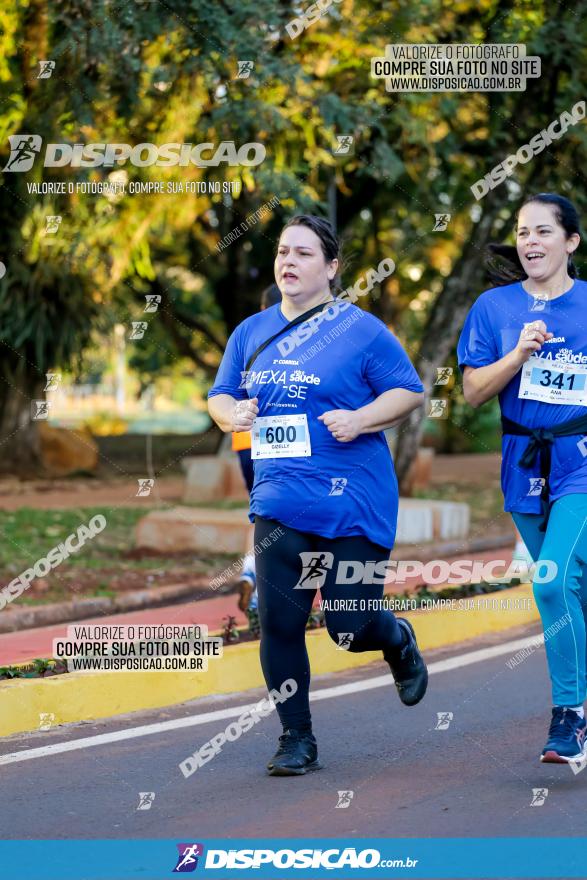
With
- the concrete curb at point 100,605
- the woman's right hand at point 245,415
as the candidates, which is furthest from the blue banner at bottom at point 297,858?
the concrete curb at point 100,605

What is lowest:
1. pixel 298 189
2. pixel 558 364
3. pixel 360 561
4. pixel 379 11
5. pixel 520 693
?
pixel 520 693

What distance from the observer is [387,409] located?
5578 millimetres

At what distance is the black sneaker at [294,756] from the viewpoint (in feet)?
18.8

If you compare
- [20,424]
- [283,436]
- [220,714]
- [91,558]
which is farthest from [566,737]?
[20,424]

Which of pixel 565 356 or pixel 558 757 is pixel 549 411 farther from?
pixel 558 757

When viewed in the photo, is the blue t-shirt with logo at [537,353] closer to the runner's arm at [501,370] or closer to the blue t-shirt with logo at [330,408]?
the runner's arm at [501,370]

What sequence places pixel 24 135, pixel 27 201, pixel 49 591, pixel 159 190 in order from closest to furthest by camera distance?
pixel 49 591 → pixel 24 135 → pixel 159 190 → pixel 27 201

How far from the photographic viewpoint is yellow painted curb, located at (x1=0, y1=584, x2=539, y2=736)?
6.71m

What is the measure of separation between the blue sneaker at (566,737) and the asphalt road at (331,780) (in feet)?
0.31

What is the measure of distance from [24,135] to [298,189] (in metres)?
2.27

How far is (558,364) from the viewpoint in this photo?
18.3ft

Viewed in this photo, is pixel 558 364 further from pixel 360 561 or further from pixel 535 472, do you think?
pixel 360 561

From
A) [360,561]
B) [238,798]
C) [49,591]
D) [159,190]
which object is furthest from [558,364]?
[159,190]

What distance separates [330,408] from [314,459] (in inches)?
7.7
